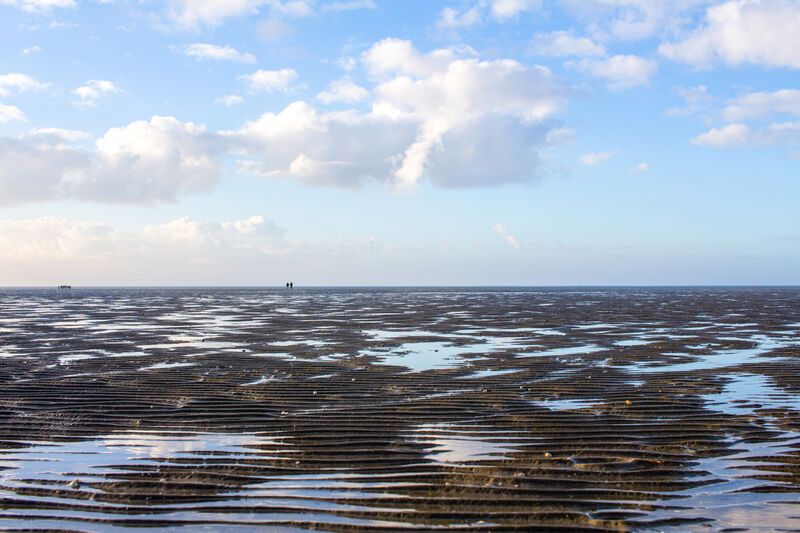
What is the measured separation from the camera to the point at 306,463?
10641mm

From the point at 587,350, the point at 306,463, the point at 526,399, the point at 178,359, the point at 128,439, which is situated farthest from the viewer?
the point at 587,350

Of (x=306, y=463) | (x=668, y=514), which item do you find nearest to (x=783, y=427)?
(x=668, y=514)

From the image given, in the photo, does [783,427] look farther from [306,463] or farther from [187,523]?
[187,523]

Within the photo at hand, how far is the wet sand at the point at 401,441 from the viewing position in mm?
8547

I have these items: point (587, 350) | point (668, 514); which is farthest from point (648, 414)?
point (587, 350)

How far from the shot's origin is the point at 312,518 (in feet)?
27.3

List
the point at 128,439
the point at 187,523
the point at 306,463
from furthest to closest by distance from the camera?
the point at 128,439 → the point at 306,463 → the point at 187,523

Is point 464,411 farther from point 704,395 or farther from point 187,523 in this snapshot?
point 187,523

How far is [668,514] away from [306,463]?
16.9ft

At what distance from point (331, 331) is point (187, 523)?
96.9 feet

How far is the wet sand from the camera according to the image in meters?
8.55

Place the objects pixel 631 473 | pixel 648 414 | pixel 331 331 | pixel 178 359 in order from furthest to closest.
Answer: pixel 331 331
pixel 178 359
pixel 648 414
pixel 631 473

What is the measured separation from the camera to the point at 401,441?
12.0m

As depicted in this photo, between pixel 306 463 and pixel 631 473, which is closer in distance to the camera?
pixel 631 473
